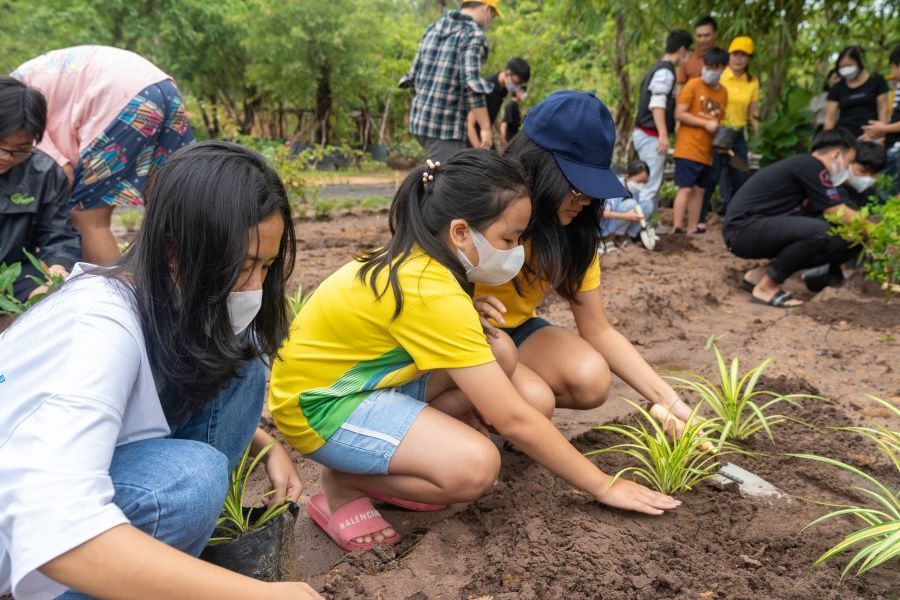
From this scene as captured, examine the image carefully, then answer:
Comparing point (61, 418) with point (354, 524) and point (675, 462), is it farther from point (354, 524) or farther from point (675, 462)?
point (675, 462)

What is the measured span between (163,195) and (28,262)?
6.15 feet

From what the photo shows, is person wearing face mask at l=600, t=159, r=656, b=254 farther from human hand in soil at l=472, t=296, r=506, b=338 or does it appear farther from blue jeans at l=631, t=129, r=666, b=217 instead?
human hand in soil at l=472, t=296, r=506, b=338

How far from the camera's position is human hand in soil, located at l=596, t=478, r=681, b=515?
206cm

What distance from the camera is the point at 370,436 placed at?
2.04m

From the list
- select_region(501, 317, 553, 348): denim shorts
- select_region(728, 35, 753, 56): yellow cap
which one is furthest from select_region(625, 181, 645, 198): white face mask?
select_region(501, 317, 553, 348): denim shorts

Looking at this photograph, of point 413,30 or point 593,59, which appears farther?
point 413,30

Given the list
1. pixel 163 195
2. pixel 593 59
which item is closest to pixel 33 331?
pixel 163 195

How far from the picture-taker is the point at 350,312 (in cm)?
207

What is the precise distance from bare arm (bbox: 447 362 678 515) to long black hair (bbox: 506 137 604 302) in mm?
608

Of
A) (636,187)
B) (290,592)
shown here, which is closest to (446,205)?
(290,592)

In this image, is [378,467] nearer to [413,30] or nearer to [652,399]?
[652,399]

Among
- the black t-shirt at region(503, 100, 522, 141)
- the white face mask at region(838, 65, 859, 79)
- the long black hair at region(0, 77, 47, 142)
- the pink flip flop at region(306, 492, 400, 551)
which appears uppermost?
the white face mask at region(838, 65, 859, 79)

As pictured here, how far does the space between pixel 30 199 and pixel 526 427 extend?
2.07 m

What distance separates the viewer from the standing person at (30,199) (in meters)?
2.47
